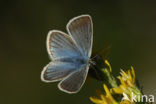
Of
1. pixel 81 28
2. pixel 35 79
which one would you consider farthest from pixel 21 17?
pixel 81 28

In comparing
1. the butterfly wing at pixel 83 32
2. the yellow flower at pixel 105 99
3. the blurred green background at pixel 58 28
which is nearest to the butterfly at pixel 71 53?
the butterfly wing at pixel 83 32

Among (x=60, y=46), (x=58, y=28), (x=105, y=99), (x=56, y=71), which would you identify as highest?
(x=60, y=46)

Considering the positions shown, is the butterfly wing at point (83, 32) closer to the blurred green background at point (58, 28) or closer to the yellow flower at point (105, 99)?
the yellow flower at point (105, 99)

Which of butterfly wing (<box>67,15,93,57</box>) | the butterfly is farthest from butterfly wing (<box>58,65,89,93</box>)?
butterfly wing (<box>67,15,93,57</box>)

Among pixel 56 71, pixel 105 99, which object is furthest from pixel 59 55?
pixel 105 99

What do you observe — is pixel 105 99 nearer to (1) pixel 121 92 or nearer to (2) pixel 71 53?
(1) pixel 121 92
